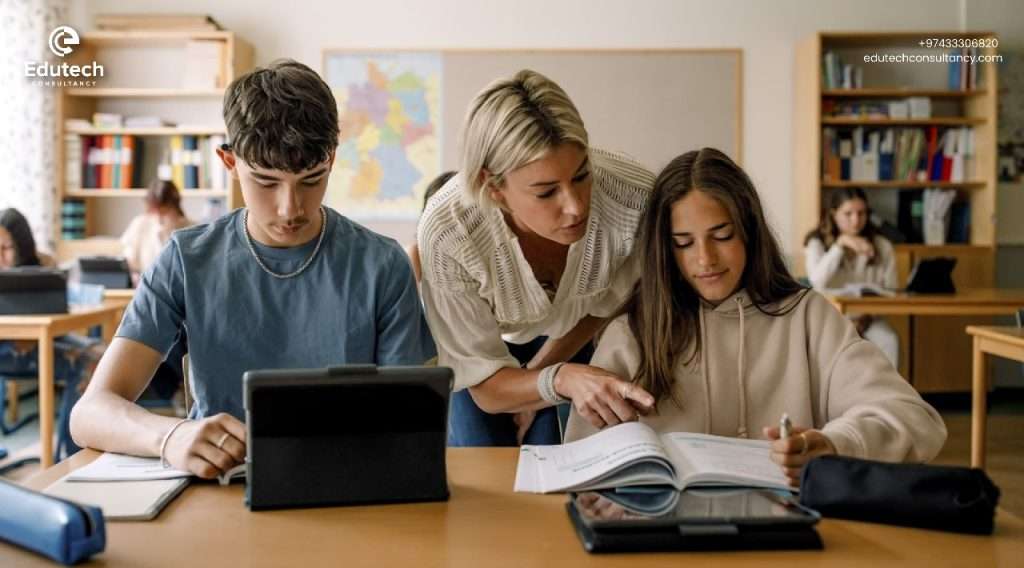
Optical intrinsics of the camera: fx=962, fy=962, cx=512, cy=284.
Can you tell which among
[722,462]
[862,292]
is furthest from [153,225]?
[722,462]

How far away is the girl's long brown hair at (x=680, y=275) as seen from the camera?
62.9 inches

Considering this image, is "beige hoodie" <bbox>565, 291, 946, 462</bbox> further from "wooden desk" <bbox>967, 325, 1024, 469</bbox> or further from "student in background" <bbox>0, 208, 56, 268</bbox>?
"student in background" <bbox>0, 208, 56, 268</bbox>

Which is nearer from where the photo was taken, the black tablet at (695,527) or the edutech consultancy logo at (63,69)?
the black tablet at (695,527)

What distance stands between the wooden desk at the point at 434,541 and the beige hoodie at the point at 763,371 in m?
0.40

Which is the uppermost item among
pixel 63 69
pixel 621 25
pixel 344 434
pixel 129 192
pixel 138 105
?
pixel 621 25

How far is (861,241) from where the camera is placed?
5016 millimetres

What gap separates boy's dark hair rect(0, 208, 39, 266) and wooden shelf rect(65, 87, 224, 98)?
1.50 m

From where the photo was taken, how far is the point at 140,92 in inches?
219

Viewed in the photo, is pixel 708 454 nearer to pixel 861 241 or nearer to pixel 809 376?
pixel 809 376

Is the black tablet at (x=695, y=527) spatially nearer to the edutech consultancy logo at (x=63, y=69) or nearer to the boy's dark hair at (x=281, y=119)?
the boy's dark hair at (x=281, y=119)

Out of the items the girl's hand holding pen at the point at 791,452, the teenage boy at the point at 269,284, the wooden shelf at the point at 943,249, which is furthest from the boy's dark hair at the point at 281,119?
the wooden shelf at the point at 943,249

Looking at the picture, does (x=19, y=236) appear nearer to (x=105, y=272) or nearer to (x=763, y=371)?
(x=105, y=272)

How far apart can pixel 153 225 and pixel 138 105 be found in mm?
885

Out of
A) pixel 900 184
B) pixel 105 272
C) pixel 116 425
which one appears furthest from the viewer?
pixel 900 184
